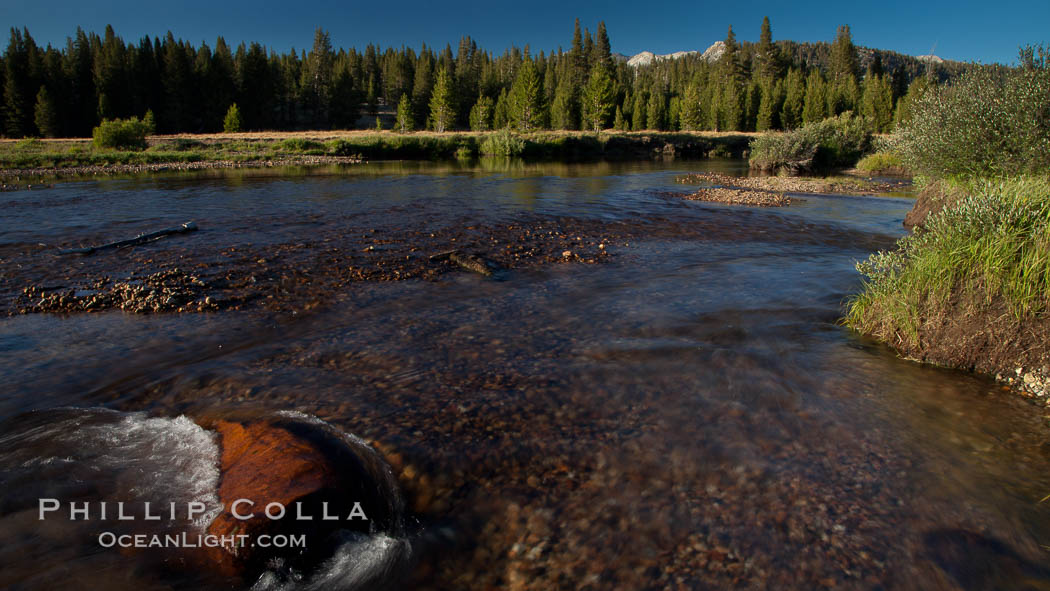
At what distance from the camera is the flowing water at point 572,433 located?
143 inches

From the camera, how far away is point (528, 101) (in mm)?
81688

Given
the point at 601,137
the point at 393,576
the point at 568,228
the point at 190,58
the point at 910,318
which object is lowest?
the point at 393,576

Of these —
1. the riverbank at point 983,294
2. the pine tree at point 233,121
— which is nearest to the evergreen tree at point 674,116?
the pine tree at point 233,121

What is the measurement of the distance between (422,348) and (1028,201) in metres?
8.27

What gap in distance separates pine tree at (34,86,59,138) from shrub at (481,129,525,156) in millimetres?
58652

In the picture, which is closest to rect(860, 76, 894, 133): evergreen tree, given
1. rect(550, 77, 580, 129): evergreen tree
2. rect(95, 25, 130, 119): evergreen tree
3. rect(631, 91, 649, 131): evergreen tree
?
rect(631, 91, 649, 131): evergreen tree

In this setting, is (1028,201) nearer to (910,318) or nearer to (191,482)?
(910,318)

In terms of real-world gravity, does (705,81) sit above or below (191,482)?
above

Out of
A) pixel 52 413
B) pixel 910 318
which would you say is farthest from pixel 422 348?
pixel 910 318

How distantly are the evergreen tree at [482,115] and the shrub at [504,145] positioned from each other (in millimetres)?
34892

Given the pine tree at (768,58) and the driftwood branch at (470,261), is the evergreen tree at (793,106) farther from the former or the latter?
the driftwood branch at (470,261)

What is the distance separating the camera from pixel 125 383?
6129 millimetres

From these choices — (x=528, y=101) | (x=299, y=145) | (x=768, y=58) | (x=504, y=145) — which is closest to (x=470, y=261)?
(x=504, y=145)

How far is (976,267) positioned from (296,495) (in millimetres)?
7973
